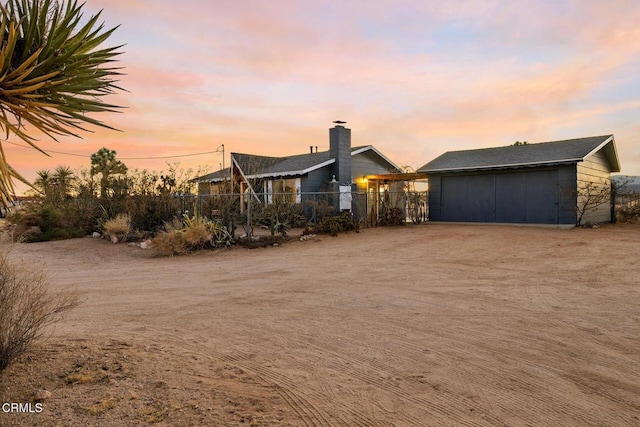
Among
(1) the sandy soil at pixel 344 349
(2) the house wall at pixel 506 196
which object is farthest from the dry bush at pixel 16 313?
(2) the house wall at pixel 506 196

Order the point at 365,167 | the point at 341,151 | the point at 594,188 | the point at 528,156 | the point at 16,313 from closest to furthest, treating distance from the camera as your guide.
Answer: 1. the point at 16,313
2. the point at 594,188
3. the point at 528,156
4. the point at 341,151
5. the point at 365,167

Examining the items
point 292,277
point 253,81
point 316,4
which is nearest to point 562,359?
point 292,277

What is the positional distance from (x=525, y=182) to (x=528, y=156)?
51.9 inches

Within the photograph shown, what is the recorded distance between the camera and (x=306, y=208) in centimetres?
2014

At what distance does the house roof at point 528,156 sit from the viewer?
1819cm

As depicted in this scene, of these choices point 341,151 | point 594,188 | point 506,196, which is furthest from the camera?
point 341,151

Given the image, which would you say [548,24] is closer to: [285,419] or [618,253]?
[618,253]

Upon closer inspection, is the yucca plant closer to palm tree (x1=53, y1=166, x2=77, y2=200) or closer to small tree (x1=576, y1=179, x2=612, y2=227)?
palm tree (x1=53, y1=166, x2=77, y2=200)

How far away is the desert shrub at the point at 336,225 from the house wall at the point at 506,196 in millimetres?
6647

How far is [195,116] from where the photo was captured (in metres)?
19.9

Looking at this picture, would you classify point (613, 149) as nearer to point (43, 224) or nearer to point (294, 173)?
point (294, 173)

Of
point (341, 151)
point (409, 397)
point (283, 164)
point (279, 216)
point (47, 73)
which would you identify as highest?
point (341, 151)

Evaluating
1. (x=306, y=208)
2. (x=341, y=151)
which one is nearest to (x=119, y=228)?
(x=306, y=208)

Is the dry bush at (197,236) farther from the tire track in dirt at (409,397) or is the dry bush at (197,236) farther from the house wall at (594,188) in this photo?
the house wall at (594,188)
